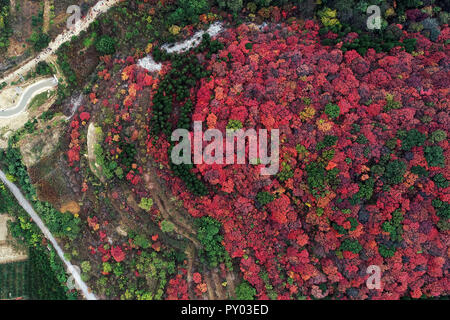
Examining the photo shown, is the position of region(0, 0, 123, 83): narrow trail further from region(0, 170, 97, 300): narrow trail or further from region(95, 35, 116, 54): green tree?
region(0, 170, 97, 300): narrow trail

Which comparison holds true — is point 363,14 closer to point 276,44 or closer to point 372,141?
point 276,44

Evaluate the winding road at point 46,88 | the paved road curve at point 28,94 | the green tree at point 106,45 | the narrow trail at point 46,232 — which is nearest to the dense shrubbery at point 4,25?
the winding road at point 46,88

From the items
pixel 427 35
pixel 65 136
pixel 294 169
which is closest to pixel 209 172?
pixel 294 169

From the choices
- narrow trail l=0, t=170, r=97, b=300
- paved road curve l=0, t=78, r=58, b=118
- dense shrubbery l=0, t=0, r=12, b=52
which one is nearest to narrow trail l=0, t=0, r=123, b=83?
paved road curve l=0, t=78, r=58, b=118

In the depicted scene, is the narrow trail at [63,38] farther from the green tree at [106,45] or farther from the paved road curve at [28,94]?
the green tree at [106,45]

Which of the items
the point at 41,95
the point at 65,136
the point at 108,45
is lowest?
the point at 65,136

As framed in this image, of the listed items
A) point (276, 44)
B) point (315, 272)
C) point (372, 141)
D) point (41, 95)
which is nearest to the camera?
point (372, 141)
